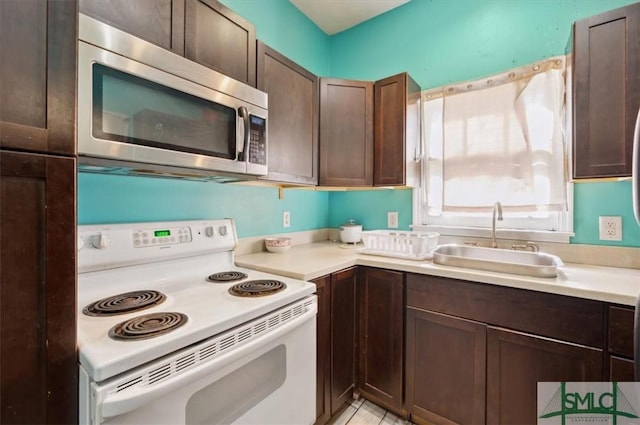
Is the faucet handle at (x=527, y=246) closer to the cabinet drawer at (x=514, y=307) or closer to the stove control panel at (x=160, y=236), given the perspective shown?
the cabinet drawer at (x=514, y=307)

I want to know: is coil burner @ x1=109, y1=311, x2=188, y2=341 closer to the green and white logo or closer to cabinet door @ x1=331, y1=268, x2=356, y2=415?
cabinet door @ x1=331, y1=268, x2=356, y2=415

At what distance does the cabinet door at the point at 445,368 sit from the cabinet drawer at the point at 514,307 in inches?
2.3

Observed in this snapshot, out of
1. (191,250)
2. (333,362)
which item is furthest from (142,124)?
(333,362)

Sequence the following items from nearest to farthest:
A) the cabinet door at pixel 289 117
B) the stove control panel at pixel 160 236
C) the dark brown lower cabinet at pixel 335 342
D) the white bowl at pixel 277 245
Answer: the stove control panel at pixel 160 236, the dark brown lower cabinet at pixel 335 342, the cabinet door at pixel 289 117, the white bowl at pixel 277 245

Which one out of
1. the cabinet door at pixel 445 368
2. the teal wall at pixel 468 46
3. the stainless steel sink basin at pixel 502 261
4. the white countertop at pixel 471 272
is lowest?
the cabinet door at pixel 445 368

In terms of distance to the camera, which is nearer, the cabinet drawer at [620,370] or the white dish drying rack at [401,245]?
the cabinet drawer at [620,370]

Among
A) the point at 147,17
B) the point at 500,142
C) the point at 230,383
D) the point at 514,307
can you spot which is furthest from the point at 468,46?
the point at 230,383

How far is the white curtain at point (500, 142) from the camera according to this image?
1.68 metres

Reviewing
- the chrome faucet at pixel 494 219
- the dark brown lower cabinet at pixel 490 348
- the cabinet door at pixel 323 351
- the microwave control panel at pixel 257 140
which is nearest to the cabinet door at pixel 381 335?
the dark brown lower cabinet at pixel 490 348

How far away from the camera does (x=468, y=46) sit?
6.45 ft

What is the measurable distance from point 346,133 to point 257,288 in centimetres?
130

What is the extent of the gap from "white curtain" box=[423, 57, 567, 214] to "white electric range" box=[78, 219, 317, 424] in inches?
56.3

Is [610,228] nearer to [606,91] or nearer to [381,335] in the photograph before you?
[606,91]

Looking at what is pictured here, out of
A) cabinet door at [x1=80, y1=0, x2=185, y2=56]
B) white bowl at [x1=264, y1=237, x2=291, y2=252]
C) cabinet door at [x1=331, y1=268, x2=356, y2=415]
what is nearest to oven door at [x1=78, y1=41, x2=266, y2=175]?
cabinet door at [x1=80, y1=0, x2=185, y2=56]
